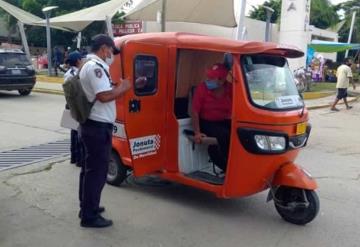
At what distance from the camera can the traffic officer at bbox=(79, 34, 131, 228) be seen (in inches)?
170

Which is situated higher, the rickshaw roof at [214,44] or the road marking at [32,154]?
the rickshaw roof at [214,44]

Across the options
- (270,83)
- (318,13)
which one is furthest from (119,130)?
(318,13)

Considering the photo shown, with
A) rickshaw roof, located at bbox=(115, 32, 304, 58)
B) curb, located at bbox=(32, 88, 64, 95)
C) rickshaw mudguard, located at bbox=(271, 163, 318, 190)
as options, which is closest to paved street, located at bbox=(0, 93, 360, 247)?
rickshaw mudguard, located at bbox=(271, 163, 318, 190)

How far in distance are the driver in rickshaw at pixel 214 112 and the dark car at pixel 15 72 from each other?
1187 cm

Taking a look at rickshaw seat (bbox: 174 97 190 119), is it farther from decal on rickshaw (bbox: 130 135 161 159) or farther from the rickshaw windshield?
the rickshaw windshield

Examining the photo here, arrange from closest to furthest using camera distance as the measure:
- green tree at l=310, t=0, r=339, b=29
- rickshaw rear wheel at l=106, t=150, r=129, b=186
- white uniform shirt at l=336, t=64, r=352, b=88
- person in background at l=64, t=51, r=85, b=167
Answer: rickshaw rear wheel at l=106, t=150, r=129, b=186 < person in background at l=64, t=51, r=85, b=167 < white uniform shirt at l=336, t=64, r=352, b=88 < green tree at l=310, t=0, r=339, b=29

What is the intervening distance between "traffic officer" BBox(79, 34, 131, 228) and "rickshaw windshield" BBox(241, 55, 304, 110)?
4.27 feet

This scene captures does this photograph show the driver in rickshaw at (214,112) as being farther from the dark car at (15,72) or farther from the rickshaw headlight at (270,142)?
the dark car at (15,72)

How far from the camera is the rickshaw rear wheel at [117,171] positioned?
19.6ft

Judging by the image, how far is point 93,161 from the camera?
176 inches

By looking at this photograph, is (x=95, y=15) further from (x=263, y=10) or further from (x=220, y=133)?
(x=263, y=10)

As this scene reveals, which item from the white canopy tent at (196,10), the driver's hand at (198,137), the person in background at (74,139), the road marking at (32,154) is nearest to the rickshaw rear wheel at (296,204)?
the driver's hand at (198,137)

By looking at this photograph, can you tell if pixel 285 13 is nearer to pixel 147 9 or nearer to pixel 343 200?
pixel 147 9

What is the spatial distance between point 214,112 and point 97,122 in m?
1.49
